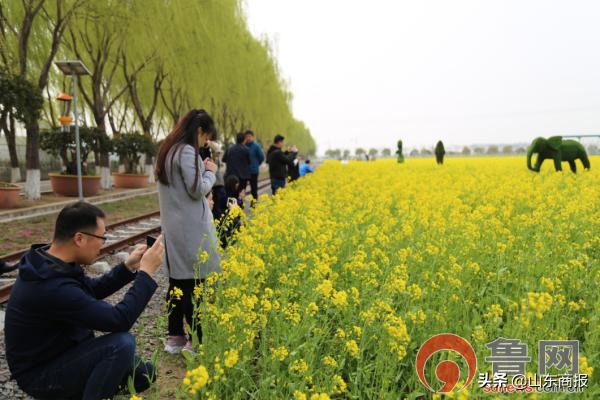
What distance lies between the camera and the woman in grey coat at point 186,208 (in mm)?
2688

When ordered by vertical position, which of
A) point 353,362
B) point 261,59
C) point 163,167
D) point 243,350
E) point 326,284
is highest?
point 261,59

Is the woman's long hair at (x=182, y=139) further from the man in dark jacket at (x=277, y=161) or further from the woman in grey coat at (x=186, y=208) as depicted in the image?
the man in dark jacket at (x=277, y=161)

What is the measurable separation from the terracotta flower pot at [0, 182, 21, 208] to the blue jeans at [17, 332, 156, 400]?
31.7 ft

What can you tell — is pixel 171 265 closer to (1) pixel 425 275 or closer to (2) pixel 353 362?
(2) pixel 353 362

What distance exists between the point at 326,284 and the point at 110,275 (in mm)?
1307

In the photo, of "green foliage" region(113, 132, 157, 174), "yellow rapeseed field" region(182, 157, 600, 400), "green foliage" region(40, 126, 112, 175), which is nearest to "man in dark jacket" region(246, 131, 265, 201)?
"yellow rapeseed field" region(182, 157, 600, 400)

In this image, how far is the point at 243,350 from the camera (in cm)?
231

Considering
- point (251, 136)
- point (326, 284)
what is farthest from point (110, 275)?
point (251, 136)

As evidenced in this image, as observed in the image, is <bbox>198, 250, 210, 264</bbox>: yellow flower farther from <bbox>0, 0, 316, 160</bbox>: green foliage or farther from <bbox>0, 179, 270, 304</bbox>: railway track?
<bbox>0, 0, 316, 160</bbox>: green foliage

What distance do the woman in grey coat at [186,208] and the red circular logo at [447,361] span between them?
1.51 meters

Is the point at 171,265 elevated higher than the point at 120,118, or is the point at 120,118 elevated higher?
the point at 120,118

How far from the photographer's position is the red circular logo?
7.30 feet

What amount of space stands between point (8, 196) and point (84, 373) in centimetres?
990

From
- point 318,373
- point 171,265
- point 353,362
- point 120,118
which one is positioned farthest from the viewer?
point 120,118
